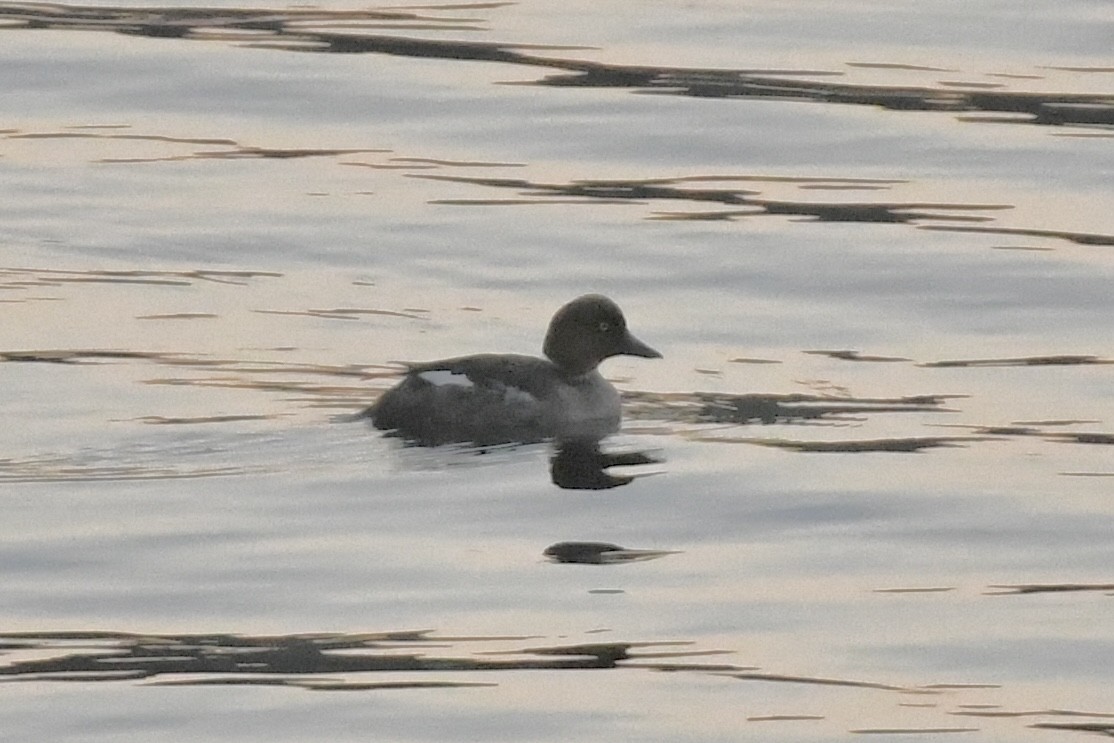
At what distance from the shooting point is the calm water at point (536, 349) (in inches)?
390

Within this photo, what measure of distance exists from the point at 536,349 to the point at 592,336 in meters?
1.13

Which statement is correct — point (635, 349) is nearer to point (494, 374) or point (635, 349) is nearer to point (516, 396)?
point (516, 396)

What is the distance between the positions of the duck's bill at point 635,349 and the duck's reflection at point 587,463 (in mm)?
843

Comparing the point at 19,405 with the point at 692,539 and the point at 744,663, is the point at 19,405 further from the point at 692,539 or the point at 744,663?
the point at 744,663

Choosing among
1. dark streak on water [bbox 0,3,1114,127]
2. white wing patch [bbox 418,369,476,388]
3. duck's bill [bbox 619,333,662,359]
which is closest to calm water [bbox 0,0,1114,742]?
dark streak on water [bbox 0,3,1114,127]

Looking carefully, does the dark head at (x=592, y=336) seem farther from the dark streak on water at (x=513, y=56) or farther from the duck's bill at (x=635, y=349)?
the dark streak on water at (x=513, y=56)

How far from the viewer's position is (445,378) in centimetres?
1380

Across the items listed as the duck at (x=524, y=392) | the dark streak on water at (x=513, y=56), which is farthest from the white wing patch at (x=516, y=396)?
the dark streak on water at (x=513, y=56)

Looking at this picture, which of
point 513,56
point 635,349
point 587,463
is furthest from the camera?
point 513,56

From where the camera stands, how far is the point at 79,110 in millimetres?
21391

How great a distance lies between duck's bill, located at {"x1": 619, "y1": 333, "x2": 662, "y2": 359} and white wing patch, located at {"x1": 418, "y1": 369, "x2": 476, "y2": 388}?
1.08m

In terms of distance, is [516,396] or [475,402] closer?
[475,402]

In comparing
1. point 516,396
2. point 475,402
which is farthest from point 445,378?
point 516,396

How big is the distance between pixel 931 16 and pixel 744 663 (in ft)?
48.2
